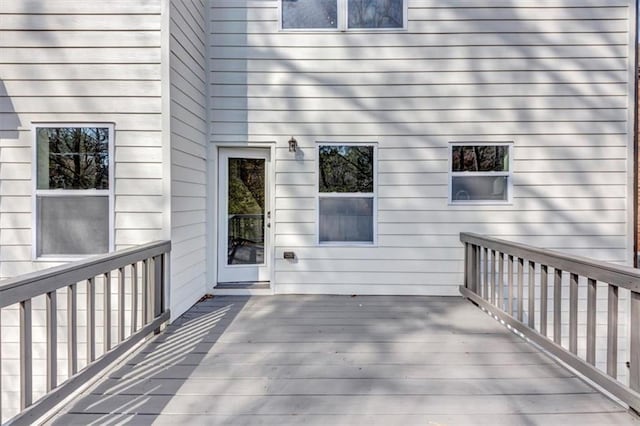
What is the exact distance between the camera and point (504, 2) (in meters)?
4.78

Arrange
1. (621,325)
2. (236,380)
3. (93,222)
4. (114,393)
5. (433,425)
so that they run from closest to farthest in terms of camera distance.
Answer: (433,425)
(114,393)
(236,380)
(93,222)
(621,325)

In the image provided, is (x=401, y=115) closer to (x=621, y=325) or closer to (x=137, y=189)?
(x=137, y=189)

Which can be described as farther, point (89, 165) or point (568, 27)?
point (568, 27)

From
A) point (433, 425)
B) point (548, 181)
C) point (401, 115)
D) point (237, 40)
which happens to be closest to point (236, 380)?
point (433, 425)

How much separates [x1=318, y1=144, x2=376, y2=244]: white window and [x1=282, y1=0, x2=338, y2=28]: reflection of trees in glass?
159 centimetres

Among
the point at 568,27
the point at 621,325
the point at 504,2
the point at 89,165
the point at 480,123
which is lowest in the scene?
the point at 621,325

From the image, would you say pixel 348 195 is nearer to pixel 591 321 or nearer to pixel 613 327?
pixel 591 321

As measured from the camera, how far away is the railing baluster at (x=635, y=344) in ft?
6.92

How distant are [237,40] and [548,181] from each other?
171 inches

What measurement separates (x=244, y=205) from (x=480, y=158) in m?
3.14

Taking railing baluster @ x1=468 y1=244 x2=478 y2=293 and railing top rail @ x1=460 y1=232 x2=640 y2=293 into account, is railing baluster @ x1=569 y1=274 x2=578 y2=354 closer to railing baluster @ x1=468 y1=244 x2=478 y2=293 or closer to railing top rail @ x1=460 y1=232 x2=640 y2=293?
railing top rail @ x1=460 y1=232 x2=640 y2=293

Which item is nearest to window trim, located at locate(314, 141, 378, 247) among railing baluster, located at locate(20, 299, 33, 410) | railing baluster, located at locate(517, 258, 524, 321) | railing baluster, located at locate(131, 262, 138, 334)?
railing baluster, located at locate(517, 258, 524, 321)

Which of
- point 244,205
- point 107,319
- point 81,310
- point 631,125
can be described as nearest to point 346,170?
point 244,205

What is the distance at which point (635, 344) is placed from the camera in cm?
212
